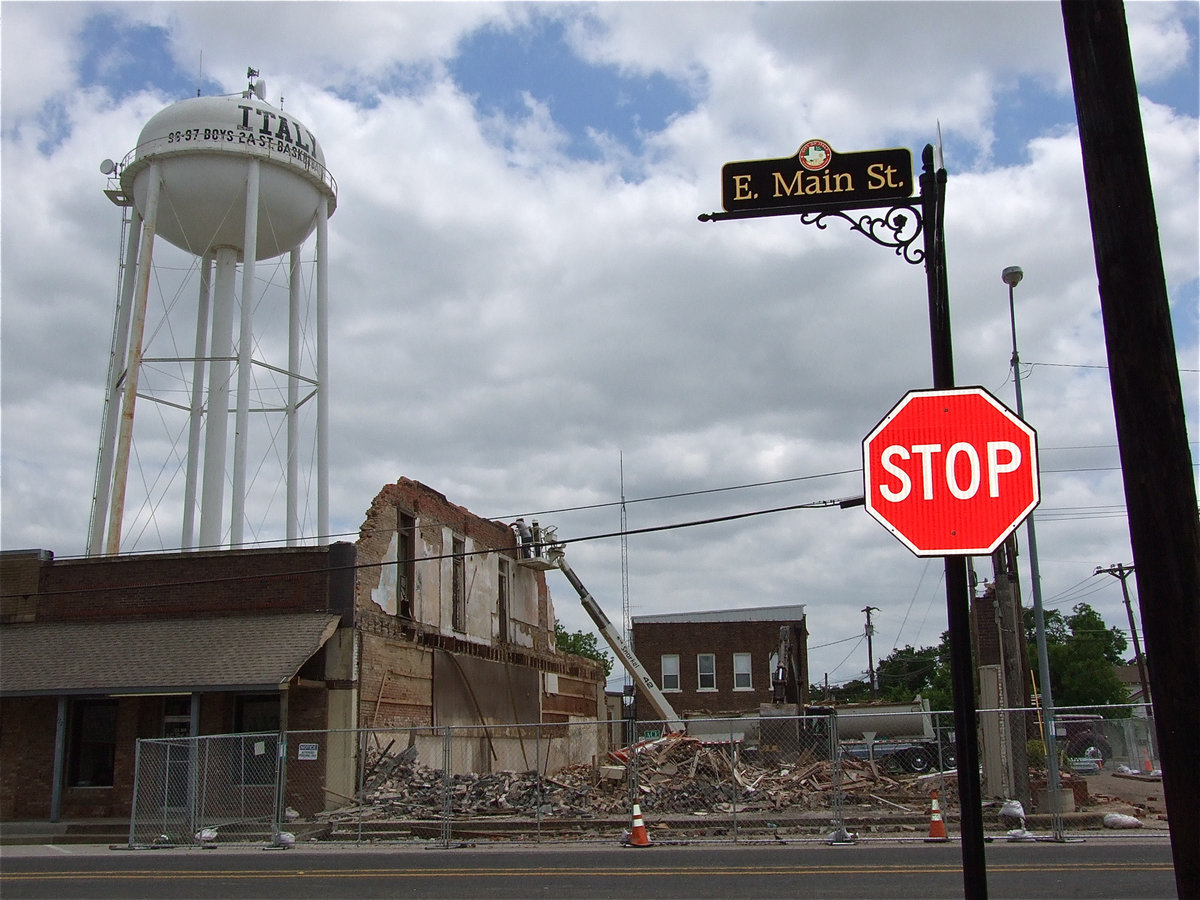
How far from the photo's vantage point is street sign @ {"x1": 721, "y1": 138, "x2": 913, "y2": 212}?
5.87 metres

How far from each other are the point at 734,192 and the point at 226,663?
764 inches

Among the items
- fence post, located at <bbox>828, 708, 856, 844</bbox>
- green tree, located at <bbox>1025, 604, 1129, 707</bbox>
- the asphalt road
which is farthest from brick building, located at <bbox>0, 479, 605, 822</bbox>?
green tree, located at <bbox>1025, 604, 1129, 707</bbox>

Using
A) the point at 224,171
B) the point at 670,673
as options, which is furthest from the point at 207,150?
the point at 670,673

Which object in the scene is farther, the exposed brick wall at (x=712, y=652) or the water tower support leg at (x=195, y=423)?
the exposed brick wall at (x=712, y=652)

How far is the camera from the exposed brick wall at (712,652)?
51438 mm

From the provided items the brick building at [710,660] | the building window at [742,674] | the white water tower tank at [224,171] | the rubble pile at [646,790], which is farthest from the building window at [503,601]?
the building window at [742,674]

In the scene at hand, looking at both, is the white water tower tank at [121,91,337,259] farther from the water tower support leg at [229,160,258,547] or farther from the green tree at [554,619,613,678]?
the green tree at [554,619,613,678]

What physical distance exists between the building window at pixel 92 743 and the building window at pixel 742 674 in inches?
1271

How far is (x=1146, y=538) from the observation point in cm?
390

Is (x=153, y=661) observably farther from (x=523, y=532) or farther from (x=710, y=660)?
(x=710, y=660)

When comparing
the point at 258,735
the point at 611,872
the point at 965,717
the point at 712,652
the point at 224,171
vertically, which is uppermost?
the point at 224,171

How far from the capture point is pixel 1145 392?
3.96 meters

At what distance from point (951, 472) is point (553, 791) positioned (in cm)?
1952

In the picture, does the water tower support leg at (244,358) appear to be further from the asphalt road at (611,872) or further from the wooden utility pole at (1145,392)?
the wooden utility pole at (1145,392)
